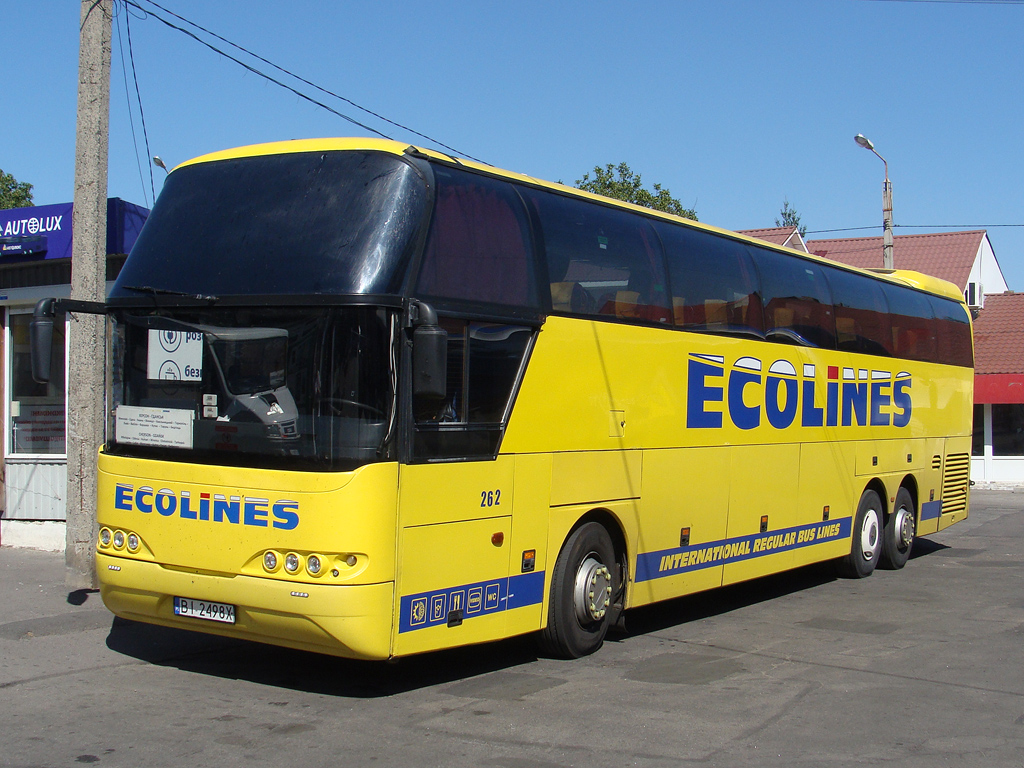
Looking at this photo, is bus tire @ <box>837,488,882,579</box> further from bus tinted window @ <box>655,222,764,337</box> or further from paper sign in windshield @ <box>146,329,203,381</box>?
paper sign in windshield @ <box>146,329,203,381</box>

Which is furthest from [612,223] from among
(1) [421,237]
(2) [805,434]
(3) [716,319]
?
(2) [805,434]

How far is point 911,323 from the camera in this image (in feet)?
49.1

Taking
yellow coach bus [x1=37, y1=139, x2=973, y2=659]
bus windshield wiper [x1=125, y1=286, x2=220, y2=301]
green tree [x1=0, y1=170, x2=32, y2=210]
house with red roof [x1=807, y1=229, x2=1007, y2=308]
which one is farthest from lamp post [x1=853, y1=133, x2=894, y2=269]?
green tree [x1=0, y1=170, x2=32, y2=210]

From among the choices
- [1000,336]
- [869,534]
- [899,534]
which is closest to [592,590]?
[869,534]

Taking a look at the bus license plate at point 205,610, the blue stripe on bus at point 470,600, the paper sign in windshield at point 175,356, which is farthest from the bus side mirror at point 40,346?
the blue stripe on bus at point 470,600

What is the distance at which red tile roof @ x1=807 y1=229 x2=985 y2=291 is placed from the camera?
135ft

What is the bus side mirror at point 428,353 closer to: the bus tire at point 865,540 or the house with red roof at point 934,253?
the bus tire at point 865,540

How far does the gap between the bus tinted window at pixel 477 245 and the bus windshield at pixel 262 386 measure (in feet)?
2.29

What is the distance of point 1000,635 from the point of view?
9.61 metres

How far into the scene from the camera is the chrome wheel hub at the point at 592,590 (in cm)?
839

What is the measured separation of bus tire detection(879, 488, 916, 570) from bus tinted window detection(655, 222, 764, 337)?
4914 mm

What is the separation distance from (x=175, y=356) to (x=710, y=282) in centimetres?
527

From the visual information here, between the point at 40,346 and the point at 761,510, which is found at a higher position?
the point at 40,346

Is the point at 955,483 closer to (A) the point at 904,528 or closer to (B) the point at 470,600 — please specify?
(A) the point at 904,528
